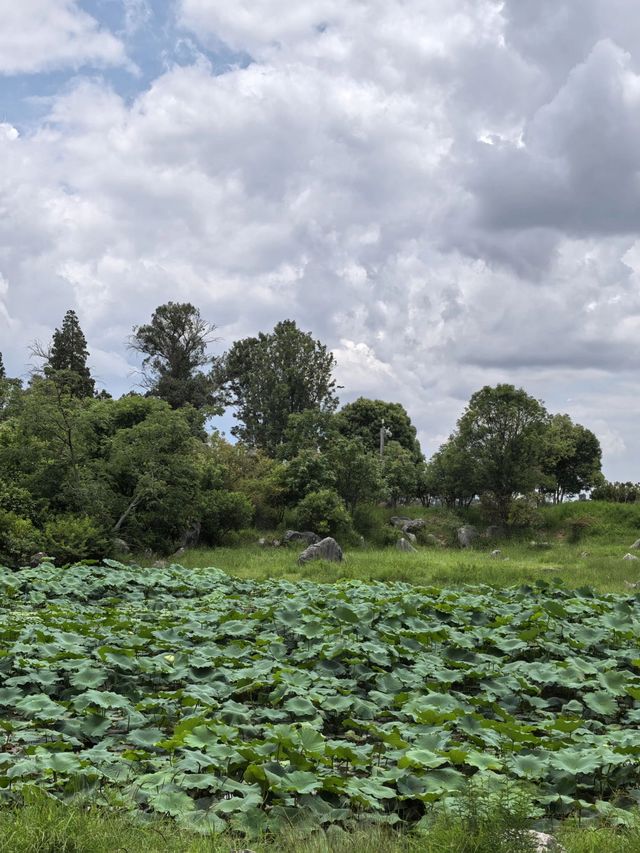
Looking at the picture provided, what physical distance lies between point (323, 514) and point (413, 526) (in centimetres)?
527

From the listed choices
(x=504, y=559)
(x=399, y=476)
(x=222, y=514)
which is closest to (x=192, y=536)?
(x=222, y=514)

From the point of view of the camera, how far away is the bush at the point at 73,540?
15.4 metres

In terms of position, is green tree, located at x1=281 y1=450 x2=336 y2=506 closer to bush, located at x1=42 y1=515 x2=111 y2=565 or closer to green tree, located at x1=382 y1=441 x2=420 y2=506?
green tree, located at x1=382 y1=441 x2=420 y2=506

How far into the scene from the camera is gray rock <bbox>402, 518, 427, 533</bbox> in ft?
90.2

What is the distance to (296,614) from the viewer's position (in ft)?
26.4

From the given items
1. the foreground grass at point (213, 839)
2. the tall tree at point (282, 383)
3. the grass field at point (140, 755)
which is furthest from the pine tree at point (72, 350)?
the foreground grass at point (213, 839)

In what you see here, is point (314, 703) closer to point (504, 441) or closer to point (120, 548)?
point (120, 548)

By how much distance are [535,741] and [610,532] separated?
2390 centimetres

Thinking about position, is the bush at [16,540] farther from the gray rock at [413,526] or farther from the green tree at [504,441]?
the green tree at [504,441]

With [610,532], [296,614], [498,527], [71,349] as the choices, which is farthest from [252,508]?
[71,349]

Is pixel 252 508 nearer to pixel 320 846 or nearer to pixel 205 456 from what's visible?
pixel 205 456

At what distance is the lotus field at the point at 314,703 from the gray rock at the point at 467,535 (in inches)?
619

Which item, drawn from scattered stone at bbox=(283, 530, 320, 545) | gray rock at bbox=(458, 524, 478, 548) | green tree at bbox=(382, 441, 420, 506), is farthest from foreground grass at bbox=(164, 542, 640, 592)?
green tree at bbox=(382, 441, 420, 506)

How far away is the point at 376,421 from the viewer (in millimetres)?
46344
